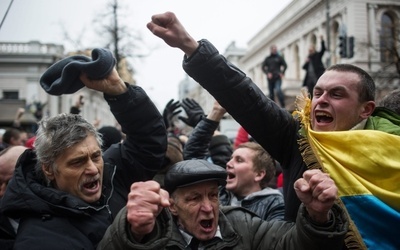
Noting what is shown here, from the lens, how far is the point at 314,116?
2.28m

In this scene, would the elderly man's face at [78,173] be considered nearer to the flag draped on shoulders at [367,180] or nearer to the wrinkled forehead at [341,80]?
the flag draped on shoulders at [367,180]

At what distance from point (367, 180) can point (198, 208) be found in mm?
857

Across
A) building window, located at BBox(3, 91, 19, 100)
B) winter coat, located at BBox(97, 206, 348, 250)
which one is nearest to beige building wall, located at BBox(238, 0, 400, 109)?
winter coat, located at BBox(97, 206, 348, 250)

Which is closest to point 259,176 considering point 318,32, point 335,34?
point 335,34

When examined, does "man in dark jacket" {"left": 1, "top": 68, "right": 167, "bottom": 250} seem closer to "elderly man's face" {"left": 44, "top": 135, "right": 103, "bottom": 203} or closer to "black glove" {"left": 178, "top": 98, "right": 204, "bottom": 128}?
"elderly man's face" {"left": 44, "top": 135, "right": 103, "bottom": 203}

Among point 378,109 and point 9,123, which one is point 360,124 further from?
point 9,123

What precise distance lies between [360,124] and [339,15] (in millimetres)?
39677

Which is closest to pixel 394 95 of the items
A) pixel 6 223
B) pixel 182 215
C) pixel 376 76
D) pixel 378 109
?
pixel 378 109

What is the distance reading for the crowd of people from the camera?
5.38ft

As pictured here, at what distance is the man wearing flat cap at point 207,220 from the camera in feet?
4.99

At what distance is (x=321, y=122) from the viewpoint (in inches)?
89.0

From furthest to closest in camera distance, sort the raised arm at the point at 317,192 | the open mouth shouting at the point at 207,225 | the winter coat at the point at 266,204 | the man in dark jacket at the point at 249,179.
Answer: the man in dark jacket at the point at 249,179 → the winter coat at the point at 266,204 → the open mouth shouting at the point at 207,225 → the raised arm at the point at 317,192

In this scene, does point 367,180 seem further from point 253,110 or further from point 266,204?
point 266,204

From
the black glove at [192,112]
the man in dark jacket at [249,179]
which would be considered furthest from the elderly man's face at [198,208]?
the black glove at [192,112]
